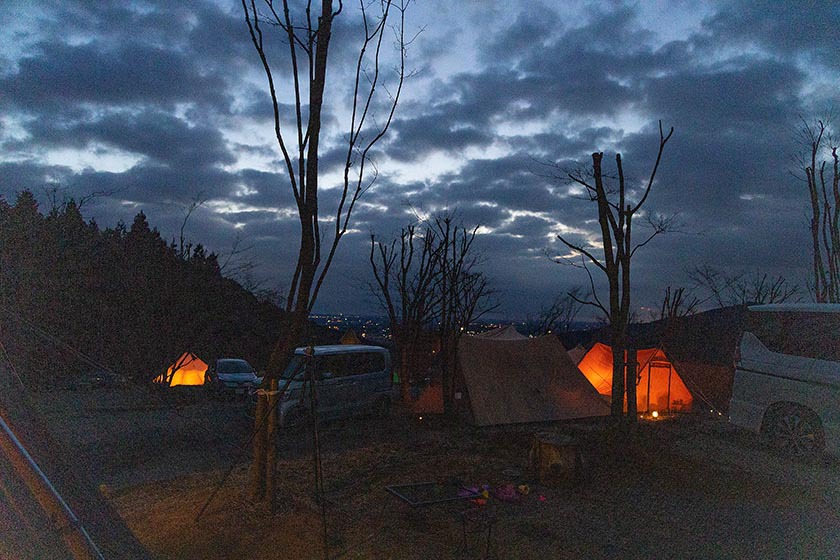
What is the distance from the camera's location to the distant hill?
1342 centimetres

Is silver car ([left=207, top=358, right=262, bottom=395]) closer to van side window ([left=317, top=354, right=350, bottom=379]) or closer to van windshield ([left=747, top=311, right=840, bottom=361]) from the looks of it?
van side window ([left=317, top=354, right=350, bottom=379])

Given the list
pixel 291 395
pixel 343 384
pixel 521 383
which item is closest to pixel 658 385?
pixel 521 383

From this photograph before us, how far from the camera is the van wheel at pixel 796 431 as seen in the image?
25.3 ft

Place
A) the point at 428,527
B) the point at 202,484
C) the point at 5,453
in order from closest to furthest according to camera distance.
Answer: the point at 5,453
the point at 428,527
the point at 202,484

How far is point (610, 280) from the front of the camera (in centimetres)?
875

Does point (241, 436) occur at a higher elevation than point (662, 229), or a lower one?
lower

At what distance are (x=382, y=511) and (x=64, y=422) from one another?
7.94m

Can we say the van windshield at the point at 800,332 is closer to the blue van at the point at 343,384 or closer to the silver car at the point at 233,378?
the blue van at the point at 343,384

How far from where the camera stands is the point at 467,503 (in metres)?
5.70

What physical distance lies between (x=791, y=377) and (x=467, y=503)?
5.28 meters

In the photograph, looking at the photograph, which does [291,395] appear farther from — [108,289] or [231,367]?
[108,289]

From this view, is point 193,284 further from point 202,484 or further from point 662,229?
point 662,229

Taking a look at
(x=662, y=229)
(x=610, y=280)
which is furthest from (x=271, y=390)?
(x=662, y=229)

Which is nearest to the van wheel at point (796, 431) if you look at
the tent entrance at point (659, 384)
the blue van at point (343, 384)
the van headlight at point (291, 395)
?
the tent entrance at point (659, 384)
